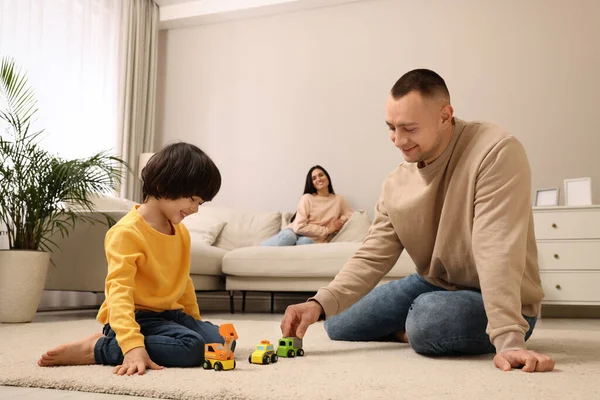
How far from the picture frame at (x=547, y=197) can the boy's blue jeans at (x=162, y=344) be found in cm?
319

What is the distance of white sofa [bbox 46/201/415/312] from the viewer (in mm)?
3363

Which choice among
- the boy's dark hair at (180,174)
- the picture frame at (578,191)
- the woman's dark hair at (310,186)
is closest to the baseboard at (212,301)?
the woman's dark hair at (310,186)

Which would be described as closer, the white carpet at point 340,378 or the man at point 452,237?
the white carpet at point 340,378

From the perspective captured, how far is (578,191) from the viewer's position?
4051mm

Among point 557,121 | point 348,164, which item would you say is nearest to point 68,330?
point 348,164

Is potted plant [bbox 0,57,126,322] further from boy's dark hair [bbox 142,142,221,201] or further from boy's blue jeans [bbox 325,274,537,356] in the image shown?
boy's blue jeans [bbox 325,274,537,356]

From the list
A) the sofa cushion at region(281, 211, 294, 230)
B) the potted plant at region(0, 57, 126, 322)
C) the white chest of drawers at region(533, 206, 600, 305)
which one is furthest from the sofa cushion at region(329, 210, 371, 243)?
the potted plant at region(0, 57, 126, 322)

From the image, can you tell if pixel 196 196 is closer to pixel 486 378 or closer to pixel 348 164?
pixel 486 378

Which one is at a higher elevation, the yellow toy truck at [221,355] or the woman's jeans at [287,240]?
the woman's jeans at [287,240]

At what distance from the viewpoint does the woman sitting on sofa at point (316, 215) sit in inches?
164

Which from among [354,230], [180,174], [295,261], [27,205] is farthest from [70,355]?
[354,230]

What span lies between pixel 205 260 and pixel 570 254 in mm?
2245

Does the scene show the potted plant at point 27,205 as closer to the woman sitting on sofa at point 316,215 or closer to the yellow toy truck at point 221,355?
the woman sitting on sofa at point 316,215

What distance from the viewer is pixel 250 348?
1924 mm
